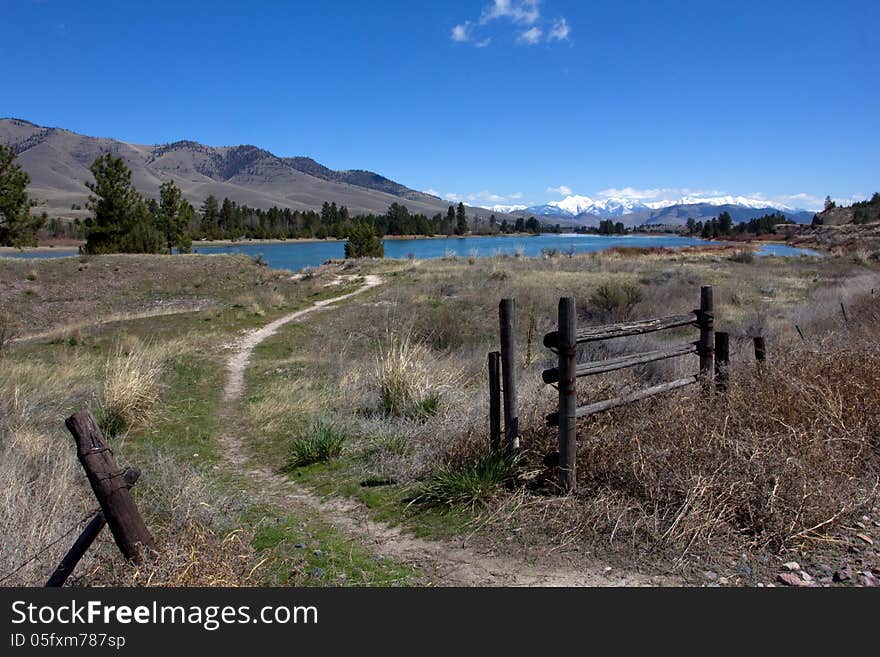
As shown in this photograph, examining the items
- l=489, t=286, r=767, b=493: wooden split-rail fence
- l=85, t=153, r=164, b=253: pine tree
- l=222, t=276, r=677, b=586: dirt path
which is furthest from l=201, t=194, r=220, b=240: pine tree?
l=489, t=286, r=767, b=493: wooden split-rail fence

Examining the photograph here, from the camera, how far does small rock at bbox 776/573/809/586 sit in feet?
11.6

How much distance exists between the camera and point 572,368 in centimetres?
479

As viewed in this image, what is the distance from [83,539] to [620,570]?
3223 mm

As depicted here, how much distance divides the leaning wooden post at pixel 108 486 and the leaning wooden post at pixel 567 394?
311cm

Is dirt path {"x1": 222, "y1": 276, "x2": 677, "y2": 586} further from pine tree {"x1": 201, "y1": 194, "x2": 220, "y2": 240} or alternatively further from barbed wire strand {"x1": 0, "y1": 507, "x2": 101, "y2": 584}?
pine tree {"x1": 201, "y1": 194, "x2": 220, "y2": 240}

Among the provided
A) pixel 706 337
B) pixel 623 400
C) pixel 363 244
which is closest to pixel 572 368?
pixel 623 400

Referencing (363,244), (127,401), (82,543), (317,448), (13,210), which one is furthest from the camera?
(363,244)

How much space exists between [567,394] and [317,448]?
3.28 metres

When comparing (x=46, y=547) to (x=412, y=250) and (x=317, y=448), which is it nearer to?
(x=317, y=448)

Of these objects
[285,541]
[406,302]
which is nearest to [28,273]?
[406,302]

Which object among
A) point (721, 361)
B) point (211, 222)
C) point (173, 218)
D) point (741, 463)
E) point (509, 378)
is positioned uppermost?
point (211, 222)

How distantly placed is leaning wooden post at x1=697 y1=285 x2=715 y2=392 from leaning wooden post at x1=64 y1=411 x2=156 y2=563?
5270mm

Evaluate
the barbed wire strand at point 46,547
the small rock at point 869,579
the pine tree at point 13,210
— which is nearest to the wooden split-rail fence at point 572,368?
the small rock at point 869,579

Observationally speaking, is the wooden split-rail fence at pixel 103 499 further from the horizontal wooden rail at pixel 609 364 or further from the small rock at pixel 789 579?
Answer: the small rock at pixel 789 579
